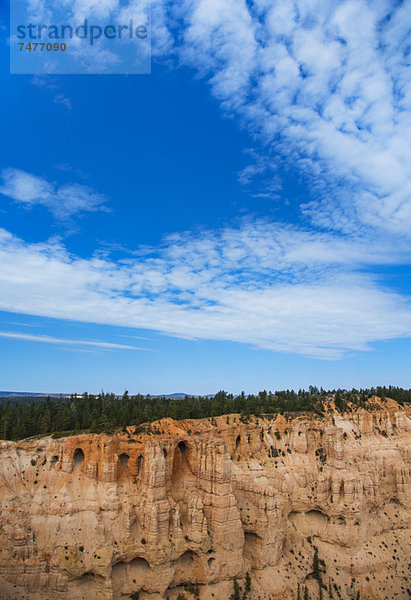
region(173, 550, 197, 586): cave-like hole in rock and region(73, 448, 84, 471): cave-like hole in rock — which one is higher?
region(73, 448, 84, 471): cave-like hole in rock

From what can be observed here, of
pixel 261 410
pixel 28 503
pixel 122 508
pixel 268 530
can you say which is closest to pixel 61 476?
pixel 28 503

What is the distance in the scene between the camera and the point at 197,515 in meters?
47.8

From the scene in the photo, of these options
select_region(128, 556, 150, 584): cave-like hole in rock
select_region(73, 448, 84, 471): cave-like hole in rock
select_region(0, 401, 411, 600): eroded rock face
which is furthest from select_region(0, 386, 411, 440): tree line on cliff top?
select_region(128, 556, 150, 584): cave-like hole in rock

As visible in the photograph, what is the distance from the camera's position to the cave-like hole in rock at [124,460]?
4903 centimetres

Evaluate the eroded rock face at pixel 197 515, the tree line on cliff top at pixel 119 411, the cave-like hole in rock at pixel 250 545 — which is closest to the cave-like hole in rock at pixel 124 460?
the eroded rock face at pixel 197 515

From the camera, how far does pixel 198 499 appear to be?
49.6m


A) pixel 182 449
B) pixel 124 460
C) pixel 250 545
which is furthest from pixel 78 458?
pixel 250 545

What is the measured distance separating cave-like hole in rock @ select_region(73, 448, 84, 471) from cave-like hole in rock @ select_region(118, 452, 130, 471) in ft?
15.7

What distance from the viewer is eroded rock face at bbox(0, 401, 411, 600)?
4200 centimetres

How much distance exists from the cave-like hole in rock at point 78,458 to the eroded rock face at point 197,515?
0.52 feet

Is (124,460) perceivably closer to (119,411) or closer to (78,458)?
(78,458)

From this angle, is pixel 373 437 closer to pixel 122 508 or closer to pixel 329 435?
pixel 329 435

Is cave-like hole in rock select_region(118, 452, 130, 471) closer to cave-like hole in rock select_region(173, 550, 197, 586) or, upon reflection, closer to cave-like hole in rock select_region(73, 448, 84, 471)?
cave-like hole in rock select_region(73, 448, 84, 471)

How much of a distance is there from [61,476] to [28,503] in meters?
4.26
